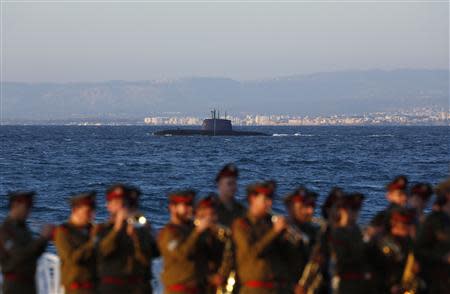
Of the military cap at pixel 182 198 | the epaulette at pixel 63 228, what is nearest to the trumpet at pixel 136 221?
the military cap at pixel 182 198

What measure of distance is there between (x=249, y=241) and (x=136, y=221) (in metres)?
1.35

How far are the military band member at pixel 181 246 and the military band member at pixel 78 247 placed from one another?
751 millimetres

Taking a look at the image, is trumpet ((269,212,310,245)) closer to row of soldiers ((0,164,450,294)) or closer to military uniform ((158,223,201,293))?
row of soldiers ((0,164,450,294))

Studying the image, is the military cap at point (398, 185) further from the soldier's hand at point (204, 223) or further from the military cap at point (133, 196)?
the military cap at point (133, 196)

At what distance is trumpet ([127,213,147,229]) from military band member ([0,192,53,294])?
95 centimetres

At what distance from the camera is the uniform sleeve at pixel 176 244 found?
11859 millimetres

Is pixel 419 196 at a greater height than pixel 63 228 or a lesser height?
greater

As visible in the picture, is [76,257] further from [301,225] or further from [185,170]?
[185,170]

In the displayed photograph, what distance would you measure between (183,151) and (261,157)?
609 inches

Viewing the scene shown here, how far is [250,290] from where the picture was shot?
1198 cm

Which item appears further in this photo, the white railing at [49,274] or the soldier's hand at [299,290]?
the white railing at [49,274]

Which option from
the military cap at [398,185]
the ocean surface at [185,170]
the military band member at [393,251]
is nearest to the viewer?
the military band member at [393,251]

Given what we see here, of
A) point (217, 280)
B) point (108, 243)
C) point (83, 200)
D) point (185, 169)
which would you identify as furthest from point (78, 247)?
point (185, 169)

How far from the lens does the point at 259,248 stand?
1162cm
